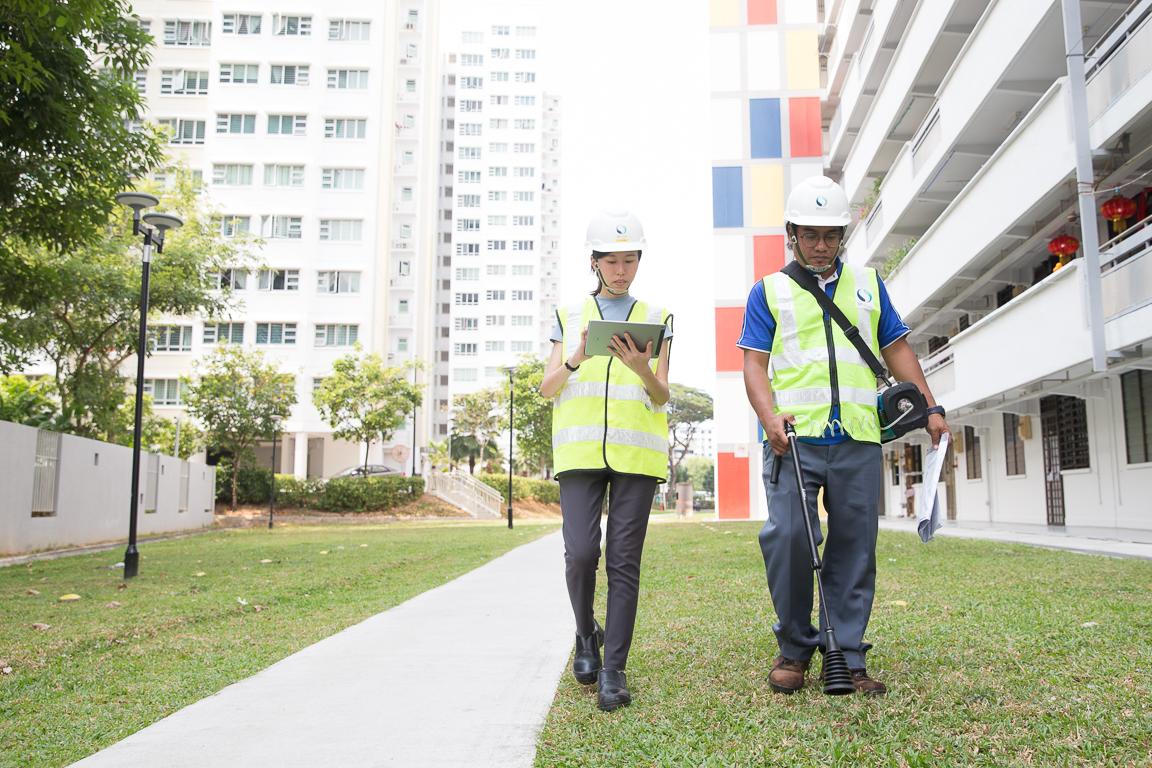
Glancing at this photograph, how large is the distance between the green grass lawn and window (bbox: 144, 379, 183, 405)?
3779 centimetres

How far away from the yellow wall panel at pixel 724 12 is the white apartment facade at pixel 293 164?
71.8ft

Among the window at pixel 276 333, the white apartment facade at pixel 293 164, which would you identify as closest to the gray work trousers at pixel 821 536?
the white apartment facade at pixel 293 164

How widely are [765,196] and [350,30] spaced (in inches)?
1119

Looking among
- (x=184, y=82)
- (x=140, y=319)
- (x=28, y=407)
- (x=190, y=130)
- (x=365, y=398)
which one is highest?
(x=184, y=82)

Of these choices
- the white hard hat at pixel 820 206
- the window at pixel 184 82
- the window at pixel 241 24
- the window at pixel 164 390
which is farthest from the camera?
the window at pixel 184 82

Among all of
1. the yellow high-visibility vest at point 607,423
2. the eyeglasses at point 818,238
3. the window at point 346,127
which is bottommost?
the yellow high-visibility vest at point 607,423

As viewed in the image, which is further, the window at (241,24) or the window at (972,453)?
the window at (241,24)

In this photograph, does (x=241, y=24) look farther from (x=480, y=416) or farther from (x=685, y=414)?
(x=685, y=414)

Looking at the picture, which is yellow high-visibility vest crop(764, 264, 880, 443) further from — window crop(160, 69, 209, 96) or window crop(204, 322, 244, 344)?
window crop(160, 69, 209, 96)

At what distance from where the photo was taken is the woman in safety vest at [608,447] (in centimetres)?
402

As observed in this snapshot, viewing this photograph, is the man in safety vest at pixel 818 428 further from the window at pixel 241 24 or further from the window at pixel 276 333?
the window at pixel 241 24

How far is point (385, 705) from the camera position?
12.6ft

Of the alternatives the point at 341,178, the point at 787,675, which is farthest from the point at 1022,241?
the point at 341,178

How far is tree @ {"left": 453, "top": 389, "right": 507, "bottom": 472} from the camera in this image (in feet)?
216
